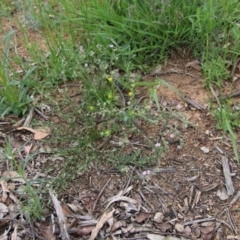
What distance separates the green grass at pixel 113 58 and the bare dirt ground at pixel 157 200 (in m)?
0.12

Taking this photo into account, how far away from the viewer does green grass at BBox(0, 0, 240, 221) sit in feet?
7.04

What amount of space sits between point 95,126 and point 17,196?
1.52 ft

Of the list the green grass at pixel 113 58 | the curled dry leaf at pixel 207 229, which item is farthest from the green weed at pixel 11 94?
the curled dry leaf at pixel 207 229

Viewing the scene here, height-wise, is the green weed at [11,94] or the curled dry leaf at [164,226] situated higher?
the green weed at [11,94]

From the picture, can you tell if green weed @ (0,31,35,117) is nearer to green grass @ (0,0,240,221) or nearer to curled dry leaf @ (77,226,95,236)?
green grass @ (0,0,240,221)

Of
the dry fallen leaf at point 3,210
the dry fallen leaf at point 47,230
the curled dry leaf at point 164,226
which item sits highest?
the dry fallen leaf at point 3,210

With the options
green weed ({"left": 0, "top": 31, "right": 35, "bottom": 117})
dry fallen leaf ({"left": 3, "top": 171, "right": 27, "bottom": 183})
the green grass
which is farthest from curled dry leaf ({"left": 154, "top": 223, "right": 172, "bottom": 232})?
green weed ({"left": 0, "top": 31, "right": 35, "bottom": 117})

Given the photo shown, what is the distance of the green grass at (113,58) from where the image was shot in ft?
7.04

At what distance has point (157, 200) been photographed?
6.34 ft

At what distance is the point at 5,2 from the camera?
285 centimetres

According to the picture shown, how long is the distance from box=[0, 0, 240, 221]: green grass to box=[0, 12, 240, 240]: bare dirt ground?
0.40ft

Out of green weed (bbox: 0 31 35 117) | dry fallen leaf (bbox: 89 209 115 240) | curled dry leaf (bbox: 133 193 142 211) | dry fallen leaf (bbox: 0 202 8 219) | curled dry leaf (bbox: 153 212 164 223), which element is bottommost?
curled dry leaf (bbox: 153 212 164 223)

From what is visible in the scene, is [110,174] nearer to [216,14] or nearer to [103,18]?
[103,18]

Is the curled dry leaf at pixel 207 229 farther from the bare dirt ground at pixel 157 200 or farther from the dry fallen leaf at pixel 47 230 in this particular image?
the dry fallen leaf at pixel 47 230
